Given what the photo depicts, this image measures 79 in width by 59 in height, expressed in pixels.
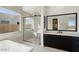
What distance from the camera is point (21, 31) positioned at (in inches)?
84.7

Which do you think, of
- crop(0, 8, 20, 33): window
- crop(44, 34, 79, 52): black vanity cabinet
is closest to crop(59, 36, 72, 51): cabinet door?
crop(44, 34, 79, 52): black vanity cabinet

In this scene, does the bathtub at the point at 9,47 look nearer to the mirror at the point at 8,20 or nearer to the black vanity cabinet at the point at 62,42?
the mirror at the point at 8,20

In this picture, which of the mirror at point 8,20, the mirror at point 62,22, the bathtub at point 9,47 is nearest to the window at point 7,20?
the mirror at point 8,20

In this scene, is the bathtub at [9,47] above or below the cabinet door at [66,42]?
above

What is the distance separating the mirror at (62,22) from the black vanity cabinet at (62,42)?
0.40m

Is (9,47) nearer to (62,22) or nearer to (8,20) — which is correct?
(8,20)

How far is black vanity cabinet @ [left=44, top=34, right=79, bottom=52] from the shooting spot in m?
3.13

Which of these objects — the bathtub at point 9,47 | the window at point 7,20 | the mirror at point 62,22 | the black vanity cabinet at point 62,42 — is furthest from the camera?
the mirror at point 62,22

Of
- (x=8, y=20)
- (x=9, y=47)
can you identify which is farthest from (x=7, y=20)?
(x=9, y=47)

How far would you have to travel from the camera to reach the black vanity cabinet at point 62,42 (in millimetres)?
3125

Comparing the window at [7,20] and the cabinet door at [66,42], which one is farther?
the cabinet door at [66,42]
